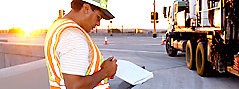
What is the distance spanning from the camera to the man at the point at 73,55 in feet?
5.26

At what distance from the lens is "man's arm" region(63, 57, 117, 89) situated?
64.4 inches

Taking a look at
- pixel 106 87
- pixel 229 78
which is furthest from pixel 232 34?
pixel 106 87

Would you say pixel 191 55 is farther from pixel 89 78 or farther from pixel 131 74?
pixel 89 78

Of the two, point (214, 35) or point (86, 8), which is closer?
point (86, 8)

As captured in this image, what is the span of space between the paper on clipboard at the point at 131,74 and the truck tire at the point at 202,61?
500 cm

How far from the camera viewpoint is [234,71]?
18.2 feet

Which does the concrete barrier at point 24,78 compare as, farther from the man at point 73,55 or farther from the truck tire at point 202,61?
the truck tire at point 202,61

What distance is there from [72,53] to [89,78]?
9.1 inches

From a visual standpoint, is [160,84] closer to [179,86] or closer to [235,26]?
[179,86]

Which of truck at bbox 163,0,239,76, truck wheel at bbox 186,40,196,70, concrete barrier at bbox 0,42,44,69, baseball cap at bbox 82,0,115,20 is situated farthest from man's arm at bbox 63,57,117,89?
concrete barrier at bbox 0,42,44,69

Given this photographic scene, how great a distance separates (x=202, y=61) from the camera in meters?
7.17

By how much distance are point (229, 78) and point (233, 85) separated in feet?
2.86

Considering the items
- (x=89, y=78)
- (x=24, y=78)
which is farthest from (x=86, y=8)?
(x=24, y=78)

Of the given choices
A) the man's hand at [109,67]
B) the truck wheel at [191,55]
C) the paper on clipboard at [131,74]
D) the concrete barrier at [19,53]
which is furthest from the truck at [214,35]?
the concrete barrier at [19,53]
